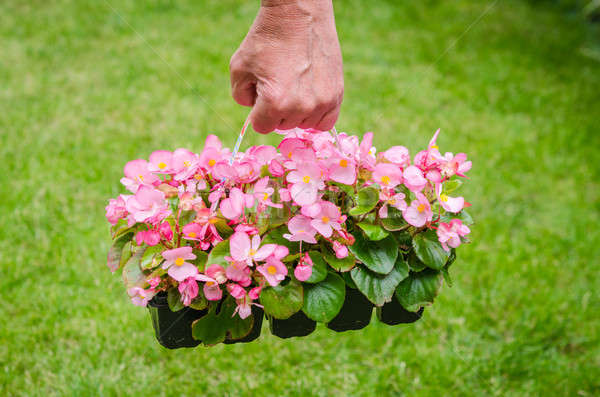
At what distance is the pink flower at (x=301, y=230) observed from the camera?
92 centimetres

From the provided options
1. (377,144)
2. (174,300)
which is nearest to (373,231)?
(174,300)

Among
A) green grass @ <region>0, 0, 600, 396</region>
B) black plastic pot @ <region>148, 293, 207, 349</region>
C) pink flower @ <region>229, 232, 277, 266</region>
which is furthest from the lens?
green grass @ <region>0, 0, 600, 396</region>

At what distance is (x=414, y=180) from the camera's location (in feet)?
3.18

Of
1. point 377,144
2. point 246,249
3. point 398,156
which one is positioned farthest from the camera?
point 377,144

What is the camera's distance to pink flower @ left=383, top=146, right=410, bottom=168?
3.39ft

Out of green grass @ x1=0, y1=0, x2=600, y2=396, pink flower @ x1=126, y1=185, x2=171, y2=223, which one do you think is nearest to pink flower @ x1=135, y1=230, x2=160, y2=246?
pink flower @ x1=126, y1=185, x2=171, y2=223

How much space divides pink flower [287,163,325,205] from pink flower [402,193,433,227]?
167mm

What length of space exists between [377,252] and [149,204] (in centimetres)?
44

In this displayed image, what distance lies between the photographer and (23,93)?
3.15 meters

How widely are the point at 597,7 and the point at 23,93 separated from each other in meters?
4.86

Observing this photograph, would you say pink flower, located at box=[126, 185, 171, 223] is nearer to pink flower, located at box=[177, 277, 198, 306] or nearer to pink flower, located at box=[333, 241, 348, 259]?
pink flower, located at box=[177, 277, 198, 306]

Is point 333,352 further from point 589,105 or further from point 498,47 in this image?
point 498,47

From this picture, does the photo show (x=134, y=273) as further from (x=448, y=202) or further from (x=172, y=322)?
(x=448, y=202)

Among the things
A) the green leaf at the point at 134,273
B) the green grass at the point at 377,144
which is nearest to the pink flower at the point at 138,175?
the green leaf at the point at 134,273
